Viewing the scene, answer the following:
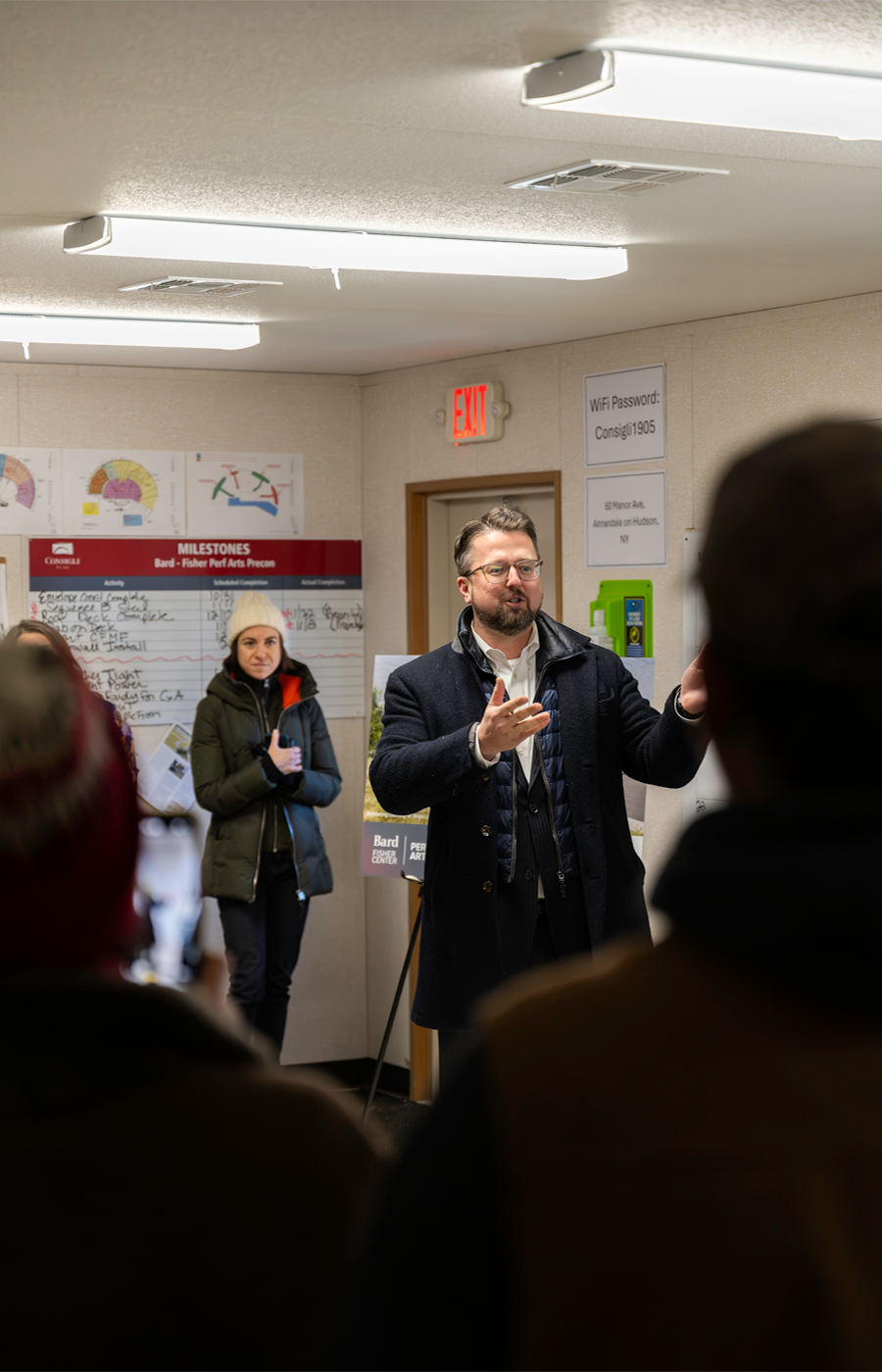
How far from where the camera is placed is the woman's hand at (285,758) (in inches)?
201

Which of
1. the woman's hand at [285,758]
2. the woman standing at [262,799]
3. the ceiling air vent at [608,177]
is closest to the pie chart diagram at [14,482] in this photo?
the woman standing at [262,799]

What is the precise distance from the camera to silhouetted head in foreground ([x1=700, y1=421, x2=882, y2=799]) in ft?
2.61

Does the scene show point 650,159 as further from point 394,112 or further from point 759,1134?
point 759,1134

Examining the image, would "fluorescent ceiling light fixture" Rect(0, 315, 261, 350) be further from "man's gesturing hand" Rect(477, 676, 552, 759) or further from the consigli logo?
"man's gesturing hand" Rect(477, 676, 552, 759)

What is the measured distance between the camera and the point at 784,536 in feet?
2.66

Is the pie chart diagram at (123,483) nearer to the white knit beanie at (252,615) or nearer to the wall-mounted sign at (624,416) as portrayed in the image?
the white knit beanie at (252,615)

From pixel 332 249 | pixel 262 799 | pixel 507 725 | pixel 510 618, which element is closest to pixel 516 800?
pixel 507 725

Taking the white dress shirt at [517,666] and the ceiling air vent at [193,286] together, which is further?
the ceiling air vent at [193,286]

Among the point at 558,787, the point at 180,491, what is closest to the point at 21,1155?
the point at 558,787

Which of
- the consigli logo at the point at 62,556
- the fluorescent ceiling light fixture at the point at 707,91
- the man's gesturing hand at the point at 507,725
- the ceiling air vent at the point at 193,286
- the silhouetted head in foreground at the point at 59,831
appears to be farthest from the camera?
the consigli logo at the point at 62,556

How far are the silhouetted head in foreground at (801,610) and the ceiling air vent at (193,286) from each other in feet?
11.3

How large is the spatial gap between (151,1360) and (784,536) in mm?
619

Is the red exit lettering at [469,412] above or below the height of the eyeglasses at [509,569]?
above

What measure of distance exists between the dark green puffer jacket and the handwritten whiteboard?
469 mm
